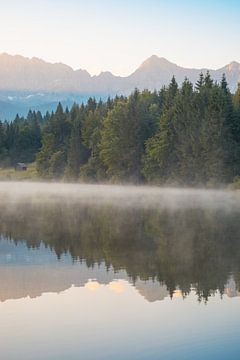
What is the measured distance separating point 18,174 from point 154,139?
70.6 metres

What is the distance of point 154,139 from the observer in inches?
4931

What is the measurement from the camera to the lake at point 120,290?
69.4ft

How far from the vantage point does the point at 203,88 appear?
12294 cm

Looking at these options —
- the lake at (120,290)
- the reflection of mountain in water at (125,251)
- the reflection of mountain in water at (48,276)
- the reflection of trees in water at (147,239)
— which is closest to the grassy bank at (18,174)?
the reflection of trees in water at (147,239)

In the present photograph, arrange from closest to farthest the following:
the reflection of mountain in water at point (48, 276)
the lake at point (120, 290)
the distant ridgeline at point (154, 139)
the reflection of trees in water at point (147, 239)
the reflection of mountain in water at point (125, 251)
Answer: the lake at point (120, 290) → the reflection of mountain in water at point (48, 276) → the reflection of mountain in water at point (125, 251) → the reflection of trees in water at point (147, 239) → the distant ridgeline at point (154, 139)

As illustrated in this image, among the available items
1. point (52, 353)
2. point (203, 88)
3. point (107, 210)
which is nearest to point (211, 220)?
point (107, 210)

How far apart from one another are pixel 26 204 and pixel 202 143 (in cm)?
4139

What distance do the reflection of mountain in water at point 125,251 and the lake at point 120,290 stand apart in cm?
6

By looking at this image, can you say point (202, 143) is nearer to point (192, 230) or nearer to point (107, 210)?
point (107, 210)

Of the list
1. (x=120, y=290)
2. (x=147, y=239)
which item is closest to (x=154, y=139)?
(x=147, y=239)

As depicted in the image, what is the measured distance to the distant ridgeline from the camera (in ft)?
367

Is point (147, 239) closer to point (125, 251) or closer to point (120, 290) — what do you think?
point (125, 251)

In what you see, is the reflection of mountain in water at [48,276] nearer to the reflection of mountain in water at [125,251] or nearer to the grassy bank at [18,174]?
the reflection of mountain in water at [125,251]

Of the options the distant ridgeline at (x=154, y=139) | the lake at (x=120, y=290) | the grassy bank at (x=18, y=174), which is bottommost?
the lake at (x=120, y=290)
